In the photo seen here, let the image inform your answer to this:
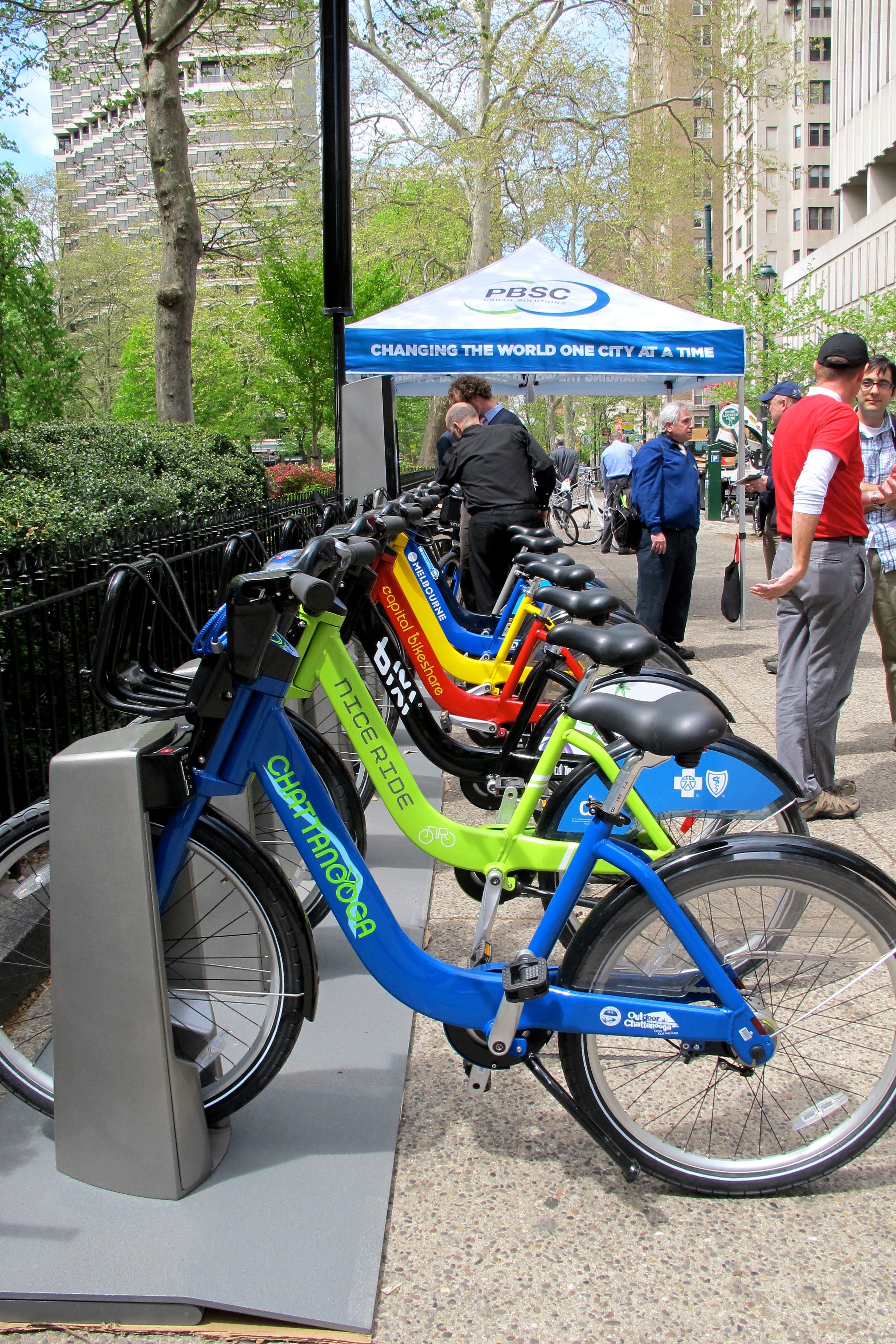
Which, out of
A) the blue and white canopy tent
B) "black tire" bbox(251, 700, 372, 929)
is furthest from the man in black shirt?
"black tire" bbox(251, 700, 372, 929)

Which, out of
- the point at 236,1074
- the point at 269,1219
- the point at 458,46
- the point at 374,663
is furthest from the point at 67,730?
the point at 458,46

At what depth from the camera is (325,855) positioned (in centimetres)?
251

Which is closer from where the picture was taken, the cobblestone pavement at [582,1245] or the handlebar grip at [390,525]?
the cobblestone pavement at [582,1245]

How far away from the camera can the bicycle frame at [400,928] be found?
238 cm

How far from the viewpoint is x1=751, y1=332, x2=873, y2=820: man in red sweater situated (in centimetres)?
451

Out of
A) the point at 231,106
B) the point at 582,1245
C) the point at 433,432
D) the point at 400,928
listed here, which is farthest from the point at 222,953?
the point at 433,432

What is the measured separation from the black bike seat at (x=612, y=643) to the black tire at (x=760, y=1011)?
0.50 meters

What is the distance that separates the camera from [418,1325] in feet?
7.11

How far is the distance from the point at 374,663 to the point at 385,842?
3.95 feet

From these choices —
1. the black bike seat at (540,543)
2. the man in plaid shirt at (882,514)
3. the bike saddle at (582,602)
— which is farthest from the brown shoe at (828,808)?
the bike saddle at (582,602)

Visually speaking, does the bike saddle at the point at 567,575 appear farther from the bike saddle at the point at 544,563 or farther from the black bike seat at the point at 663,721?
the black bike seat at the point at 663,721

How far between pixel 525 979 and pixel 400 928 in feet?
1.06

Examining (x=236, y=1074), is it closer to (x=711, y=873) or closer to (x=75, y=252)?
(x=711, y=873)

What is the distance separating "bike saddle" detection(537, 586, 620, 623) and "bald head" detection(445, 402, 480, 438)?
15.6 ft
